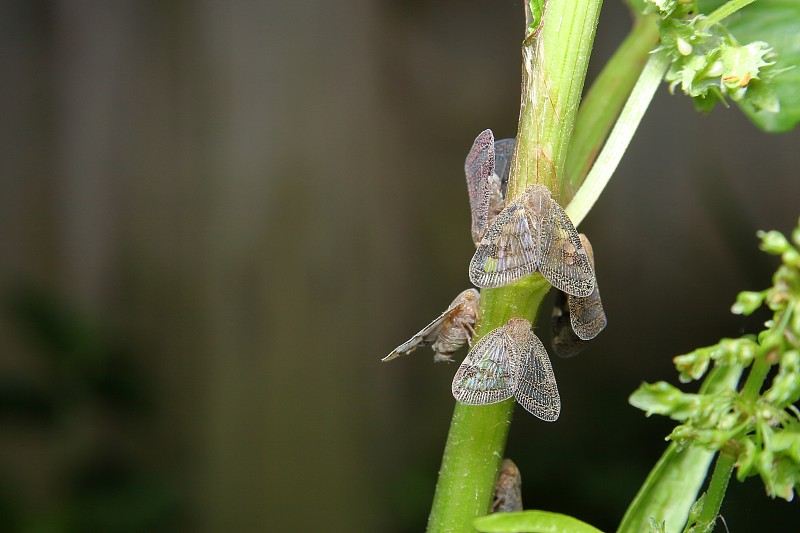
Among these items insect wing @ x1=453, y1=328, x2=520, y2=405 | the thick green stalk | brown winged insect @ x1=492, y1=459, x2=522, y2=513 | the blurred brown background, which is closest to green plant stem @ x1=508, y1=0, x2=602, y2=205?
the thick green stalk

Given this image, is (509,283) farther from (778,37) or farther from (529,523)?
(778,37)

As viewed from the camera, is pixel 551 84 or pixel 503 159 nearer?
pixel 551 84

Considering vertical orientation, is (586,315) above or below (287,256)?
above

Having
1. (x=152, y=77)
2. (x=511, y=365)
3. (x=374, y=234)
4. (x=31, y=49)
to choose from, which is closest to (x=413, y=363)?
(x=374, y=234)

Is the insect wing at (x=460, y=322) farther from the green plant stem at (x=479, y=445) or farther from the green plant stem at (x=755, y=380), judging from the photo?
the green plant stem at (x=755, y=380)

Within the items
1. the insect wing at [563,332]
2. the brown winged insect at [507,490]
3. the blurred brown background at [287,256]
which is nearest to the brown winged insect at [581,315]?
the insect wing at [563,332]

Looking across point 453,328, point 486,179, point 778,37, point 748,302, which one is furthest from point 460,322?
point 778,37
